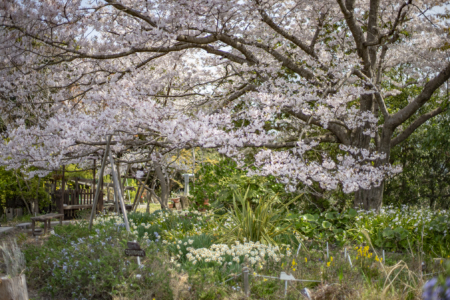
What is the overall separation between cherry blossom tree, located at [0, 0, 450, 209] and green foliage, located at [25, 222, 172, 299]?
1557 millimetres

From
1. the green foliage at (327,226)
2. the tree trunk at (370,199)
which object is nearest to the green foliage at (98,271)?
the green foliage at (327,226)

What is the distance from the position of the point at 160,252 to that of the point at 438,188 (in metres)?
8.59

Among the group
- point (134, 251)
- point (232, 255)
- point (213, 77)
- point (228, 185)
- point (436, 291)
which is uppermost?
point (213, 77)

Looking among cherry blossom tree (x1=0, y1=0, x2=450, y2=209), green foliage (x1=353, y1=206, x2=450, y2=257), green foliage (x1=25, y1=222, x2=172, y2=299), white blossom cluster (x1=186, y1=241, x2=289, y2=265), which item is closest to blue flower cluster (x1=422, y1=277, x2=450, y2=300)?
green foliage (x1=25, y1=222, x2=172, y2=299)

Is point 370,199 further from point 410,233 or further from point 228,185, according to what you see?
point 228,185

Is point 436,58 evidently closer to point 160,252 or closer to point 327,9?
point 327,9

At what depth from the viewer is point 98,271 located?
3.56 meters

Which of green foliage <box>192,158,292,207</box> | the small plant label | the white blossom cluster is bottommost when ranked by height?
the white blossom cluster

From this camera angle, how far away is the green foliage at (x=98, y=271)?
3.16 meters

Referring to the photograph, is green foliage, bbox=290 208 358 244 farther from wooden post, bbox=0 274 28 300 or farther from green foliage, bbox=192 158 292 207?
wooden post, bbox=0 274 28 300

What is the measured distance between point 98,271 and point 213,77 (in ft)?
19.4

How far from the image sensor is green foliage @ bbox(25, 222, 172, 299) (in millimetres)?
3164

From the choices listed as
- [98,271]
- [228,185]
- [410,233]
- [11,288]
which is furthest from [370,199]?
[11,288]

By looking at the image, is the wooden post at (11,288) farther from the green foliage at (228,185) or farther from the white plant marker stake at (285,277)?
the green foliage at (228,185)
